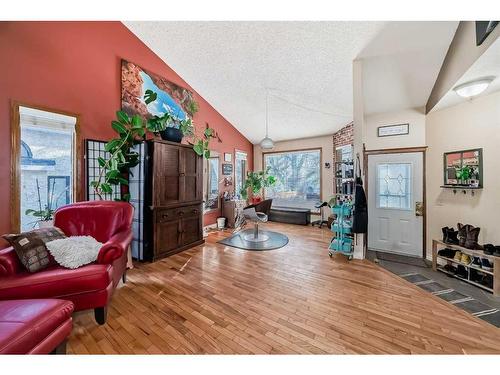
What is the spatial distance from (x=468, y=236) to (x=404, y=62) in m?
2.53

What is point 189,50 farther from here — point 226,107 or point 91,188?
point 91,188

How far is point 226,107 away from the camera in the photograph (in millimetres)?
5004

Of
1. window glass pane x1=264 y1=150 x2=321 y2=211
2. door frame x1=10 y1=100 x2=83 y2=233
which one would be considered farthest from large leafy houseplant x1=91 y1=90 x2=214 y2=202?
window glass pane x1=264 y1=150 x2=321 y2=211

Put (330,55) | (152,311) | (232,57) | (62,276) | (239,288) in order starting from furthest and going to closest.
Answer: (232,57) → (330,55) → (239,288) → (152,311) → (62,276)

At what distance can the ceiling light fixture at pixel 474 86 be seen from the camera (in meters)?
2.20

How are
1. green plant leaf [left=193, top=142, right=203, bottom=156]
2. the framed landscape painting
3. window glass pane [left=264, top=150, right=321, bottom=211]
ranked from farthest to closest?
window glass pane [left=264, top=150, right=321, bottom=211] → green plant leaf [left=193, top=142, right=203, bottom=156] → the framed landscape painting

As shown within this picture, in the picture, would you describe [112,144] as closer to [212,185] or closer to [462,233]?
[212,185]

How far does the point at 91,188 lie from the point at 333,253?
381 centimetres

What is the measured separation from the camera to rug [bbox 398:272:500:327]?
6.51ft

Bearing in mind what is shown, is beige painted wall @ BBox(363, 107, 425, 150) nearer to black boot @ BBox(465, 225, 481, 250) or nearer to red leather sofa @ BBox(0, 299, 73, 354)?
black boot @ BBox(465, 225, 481, 250)

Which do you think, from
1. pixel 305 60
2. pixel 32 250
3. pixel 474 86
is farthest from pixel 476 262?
pixel 32 250

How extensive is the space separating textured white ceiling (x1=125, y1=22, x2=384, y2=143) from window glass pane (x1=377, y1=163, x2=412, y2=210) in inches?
56.5

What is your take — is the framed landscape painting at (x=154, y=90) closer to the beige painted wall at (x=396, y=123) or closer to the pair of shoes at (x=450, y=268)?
the beige painted wall at (x=396, y=123)
